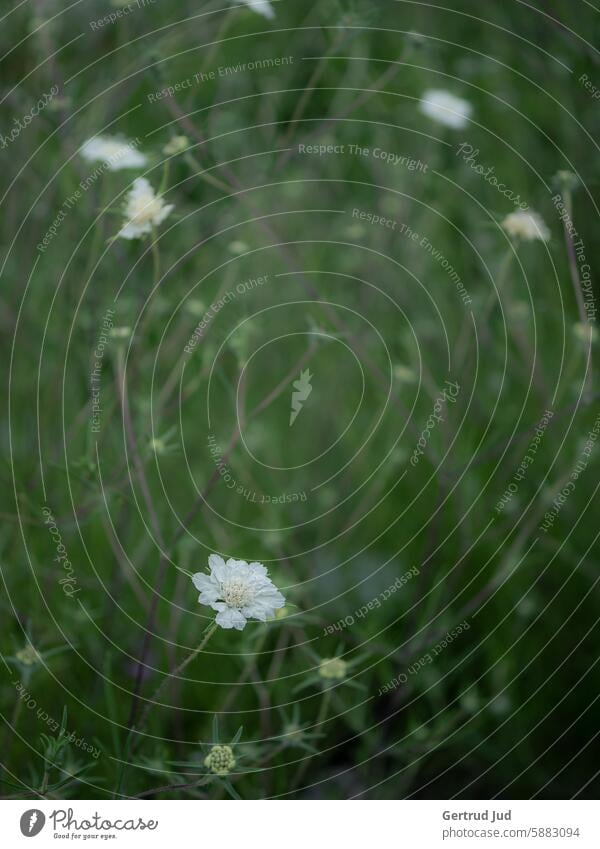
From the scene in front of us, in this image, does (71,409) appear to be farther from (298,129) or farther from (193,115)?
(298,129)

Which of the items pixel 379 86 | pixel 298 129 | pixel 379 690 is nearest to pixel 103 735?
pixel 379 690

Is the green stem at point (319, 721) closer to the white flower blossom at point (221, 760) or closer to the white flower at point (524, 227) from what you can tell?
the white flower blossom at point (221, 760)

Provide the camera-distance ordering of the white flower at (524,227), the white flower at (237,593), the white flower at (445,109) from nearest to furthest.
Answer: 1. the white flower at (237,593)
2. the white flower at (524,227)
3. the white flower at (445,109)
